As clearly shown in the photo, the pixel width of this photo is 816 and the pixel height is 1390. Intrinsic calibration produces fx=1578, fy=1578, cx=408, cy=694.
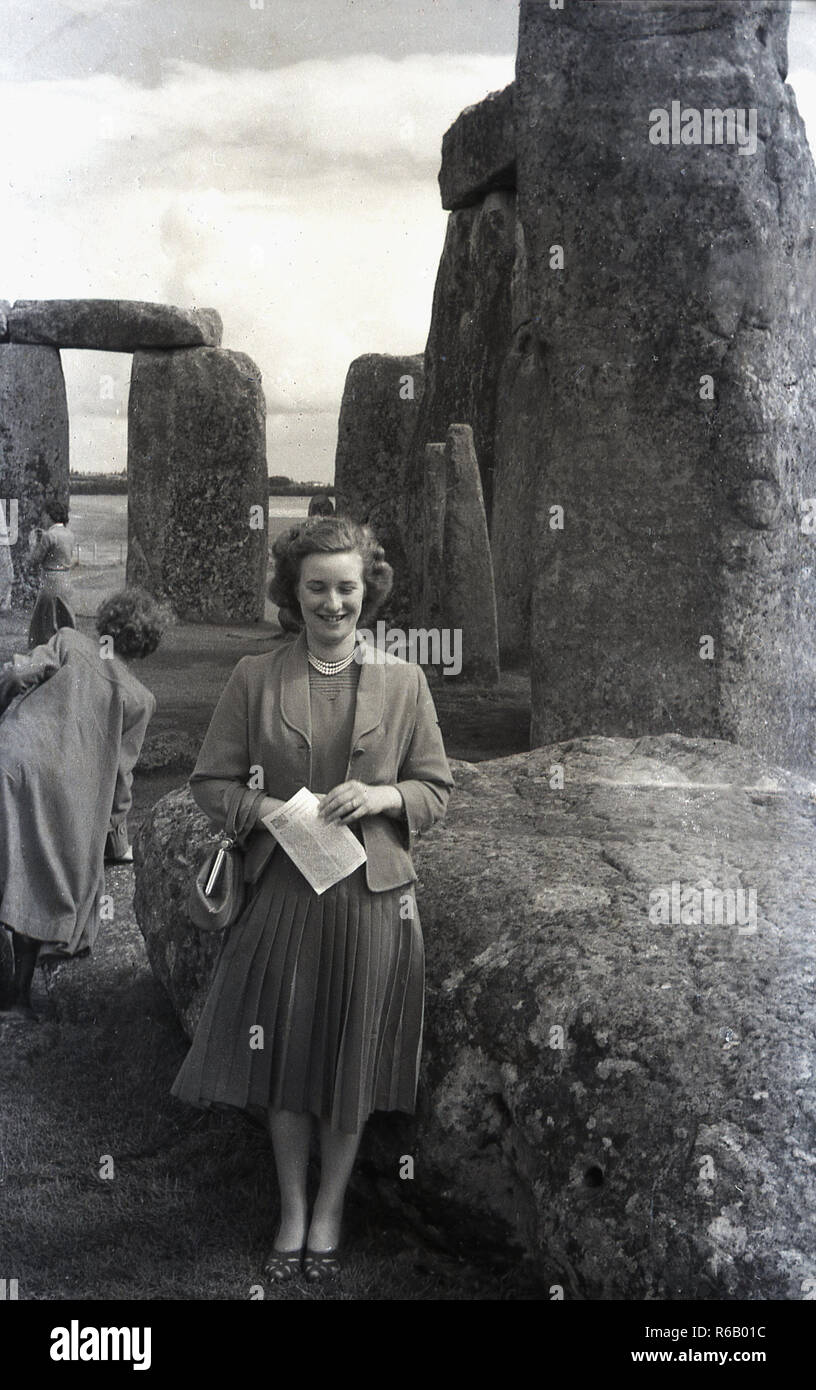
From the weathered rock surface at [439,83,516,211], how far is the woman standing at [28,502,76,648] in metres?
3.88

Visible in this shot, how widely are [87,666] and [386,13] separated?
2.32 meters

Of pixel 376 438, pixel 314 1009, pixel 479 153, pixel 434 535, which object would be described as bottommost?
pixel 314 1009

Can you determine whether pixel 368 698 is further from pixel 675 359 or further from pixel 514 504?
pixel 514 504

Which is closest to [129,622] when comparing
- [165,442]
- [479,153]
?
[479,153]

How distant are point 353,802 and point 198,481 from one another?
954 centimetres

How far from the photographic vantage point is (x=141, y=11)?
4.66 metres

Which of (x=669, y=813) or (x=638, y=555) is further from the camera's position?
(x=638, y=555)

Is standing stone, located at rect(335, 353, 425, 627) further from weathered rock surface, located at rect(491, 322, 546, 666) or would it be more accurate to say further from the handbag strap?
the handbag strap

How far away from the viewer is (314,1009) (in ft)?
9.95

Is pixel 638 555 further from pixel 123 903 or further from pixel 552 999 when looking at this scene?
pixel 552 999

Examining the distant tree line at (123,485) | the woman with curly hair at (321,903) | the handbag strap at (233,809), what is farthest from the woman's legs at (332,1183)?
the distant tree line at (123,485)

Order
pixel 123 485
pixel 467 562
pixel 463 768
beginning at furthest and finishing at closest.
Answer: pixel 123 485
pixel 467 562
pixel 463 768
